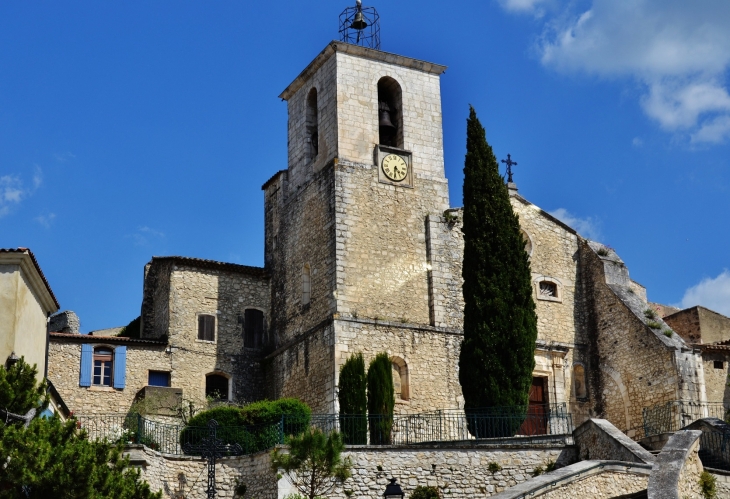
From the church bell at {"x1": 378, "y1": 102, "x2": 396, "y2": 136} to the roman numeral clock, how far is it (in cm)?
100

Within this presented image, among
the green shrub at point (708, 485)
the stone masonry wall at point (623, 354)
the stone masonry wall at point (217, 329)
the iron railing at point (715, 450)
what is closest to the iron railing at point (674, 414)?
the stone masonry wall at point (623, 354)

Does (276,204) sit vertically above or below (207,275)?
above

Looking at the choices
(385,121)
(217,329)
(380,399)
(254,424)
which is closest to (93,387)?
(217,329)

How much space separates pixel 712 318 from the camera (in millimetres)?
41406

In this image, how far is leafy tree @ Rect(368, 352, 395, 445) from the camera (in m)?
29.3

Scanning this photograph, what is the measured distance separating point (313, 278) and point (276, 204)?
177 inches

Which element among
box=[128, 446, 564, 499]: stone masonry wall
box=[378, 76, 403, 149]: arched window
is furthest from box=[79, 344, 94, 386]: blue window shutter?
box=[378, 76, 403, 149]: arched window

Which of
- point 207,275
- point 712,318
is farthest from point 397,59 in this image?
point 712,318

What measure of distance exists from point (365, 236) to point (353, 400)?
5755mm

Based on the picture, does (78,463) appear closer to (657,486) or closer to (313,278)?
(657,486)

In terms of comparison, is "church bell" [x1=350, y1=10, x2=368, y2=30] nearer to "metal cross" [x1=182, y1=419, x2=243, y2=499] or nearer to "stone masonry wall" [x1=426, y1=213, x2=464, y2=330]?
"stone masonry wall" [x1=426, y1=213, x2=464, y2=330]

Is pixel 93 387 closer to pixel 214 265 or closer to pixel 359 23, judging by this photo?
pixel 214 265

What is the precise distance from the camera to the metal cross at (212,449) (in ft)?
83.1

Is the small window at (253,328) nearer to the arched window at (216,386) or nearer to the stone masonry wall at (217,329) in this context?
the stone masonry wall at (217,329)
